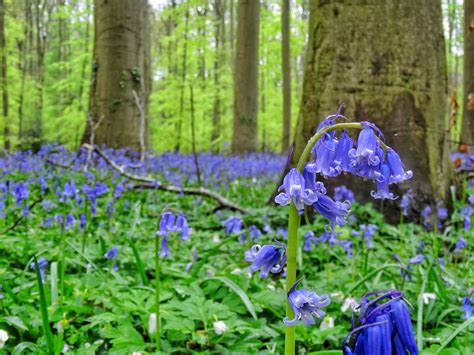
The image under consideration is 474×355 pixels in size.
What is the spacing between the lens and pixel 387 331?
853 mm

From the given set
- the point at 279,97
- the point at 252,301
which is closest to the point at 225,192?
the point at 252,301

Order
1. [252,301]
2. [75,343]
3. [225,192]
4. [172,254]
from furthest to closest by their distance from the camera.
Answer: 1. [225,192]
2. [172,254]
3. [252,301]
4. [75,343]

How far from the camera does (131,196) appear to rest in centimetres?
586

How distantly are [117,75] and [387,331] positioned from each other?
8009 millimetres

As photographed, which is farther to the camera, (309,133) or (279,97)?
(279,97)

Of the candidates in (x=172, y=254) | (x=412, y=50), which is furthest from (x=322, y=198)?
(x=412, y=50)

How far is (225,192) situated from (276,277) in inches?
147

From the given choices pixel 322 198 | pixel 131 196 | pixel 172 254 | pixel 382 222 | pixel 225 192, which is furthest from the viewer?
pixel 225 192

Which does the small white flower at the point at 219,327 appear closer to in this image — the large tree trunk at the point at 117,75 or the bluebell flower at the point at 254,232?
the bluebell flower at the point at 254,232

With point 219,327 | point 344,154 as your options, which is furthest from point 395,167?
point 219,327

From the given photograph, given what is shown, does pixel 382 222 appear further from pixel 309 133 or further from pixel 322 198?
pixel 322 198

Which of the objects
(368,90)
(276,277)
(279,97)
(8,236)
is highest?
(279,97)

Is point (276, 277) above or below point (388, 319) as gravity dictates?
below

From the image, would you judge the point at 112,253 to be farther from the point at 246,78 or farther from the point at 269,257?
the point at 246,78
